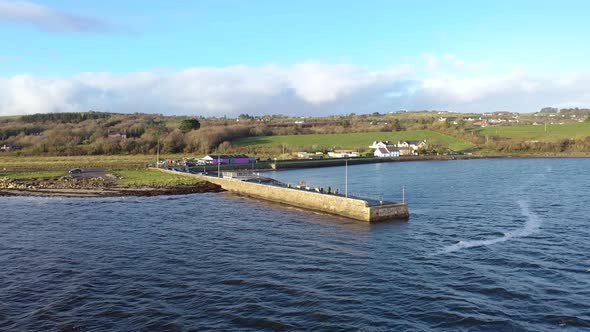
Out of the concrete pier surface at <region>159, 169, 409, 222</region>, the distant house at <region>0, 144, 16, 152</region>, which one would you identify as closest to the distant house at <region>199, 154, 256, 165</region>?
the concrete pier surface at <region>159, 169, 409, 222</region>

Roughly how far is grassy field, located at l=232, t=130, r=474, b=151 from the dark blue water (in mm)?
113268

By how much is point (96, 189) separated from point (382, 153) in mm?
95007

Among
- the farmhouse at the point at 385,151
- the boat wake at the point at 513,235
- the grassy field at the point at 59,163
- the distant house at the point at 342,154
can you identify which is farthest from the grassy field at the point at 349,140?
the boat wake at the point at 513,235

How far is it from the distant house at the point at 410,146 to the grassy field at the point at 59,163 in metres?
69.7

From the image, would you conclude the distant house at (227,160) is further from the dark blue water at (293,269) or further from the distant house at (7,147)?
the distant house at (7,147)

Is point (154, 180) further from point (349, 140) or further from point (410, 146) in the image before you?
point (349, 140)

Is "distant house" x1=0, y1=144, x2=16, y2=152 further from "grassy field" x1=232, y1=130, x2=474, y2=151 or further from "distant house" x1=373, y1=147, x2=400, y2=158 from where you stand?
"distant house" x1=373, y1=147, x2=400, y2=158

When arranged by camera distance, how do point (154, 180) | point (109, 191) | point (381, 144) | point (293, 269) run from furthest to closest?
point (381, 144), point (154, 180), point (109, 191), point (293, 269)

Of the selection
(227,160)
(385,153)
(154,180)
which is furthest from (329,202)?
(385,153)

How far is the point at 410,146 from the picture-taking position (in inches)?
6220

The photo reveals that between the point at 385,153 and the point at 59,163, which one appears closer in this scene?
the point at 59,163

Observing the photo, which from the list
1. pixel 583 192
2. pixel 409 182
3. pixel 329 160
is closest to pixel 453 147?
pixel 329 160

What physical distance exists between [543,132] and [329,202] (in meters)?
157

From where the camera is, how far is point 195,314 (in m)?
22.1
